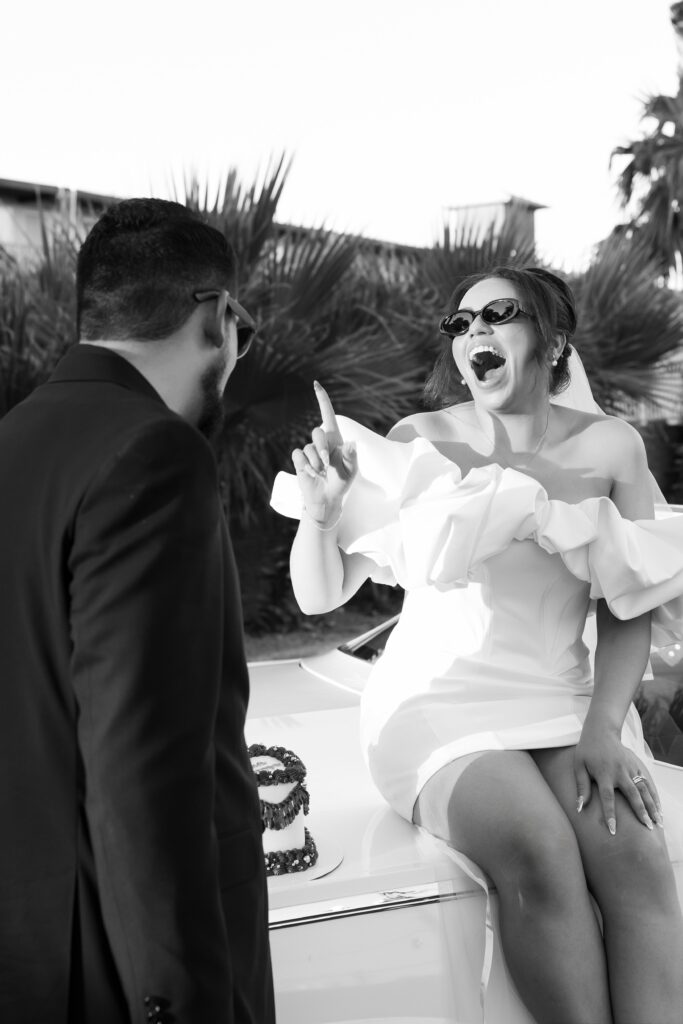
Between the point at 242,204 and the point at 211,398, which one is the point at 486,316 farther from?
the point at 242,204

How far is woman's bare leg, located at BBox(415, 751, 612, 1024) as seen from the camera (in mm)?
1975

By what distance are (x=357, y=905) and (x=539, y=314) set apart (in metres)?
1.45

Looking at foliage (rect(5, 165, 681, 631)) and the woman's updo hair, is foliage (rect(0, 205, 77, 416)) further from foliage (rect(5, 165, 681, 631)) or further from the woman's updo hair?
the woman's updo hair

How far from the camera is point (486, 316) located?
8.73 feet

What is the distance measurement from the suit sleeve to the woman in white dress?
0.86 m

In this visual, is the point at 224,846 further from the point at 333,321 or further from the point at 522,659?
the point at 333,321

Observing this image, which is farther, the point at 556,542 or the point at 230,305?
the point at 556,542

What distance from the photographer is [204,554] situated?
1.20 m

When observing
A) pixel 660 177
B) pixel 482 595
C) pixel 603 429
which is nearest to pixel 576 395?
pixel 603 429

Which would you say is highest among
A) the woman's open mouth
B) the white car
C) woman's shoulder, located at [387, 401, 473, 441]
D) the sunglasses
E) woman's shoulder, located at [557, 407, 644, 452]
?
the sunglasses

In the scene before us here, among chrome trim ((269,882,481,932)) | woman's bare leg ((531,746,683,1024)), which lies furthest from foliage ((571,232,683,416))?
chrome trim ((269,882,481,932))

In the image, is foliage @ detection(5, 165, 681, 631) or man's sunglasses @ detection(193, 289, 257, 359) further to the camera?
foliage @ detection(5, 165, 681, 631)

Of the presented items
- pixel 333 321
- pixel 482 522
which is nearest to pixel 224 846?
pixel 482 522

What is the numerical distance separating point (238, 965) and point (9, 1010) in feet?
0.86
